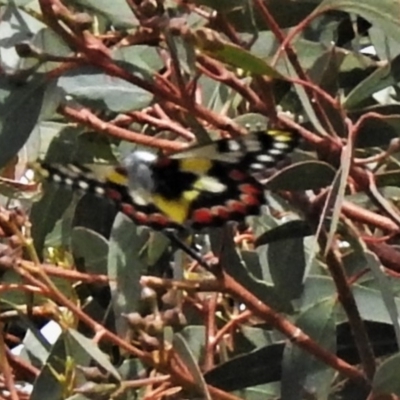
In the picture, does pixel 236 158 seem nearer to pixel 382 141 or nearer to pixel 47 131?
pixel 382 141

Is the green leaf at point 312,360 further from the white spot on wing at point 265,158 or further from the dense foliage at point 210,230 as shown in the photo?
the white spot on wing at point 265,158

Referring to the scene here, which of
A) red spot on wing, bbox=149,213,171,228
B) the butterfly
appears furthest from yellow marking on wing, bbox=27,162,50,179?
red spot on wing, bbox=149,213,171,228

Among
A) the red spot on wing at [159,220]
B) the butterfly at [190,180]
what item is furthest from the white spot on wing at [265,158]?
the red spot on wing at [159,220]

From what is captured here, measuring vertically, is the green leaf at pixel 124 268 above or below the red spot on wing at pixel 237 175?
below

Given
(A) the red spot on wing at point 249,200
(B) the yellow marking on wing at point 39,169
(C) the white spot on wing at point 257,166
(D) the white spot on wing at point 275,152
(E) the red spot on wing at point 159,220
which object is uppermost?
(D) the white spot on wing at point 275,152

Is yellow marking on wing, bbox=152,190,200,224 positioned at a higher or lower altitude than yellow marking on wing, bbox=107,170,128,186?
lower

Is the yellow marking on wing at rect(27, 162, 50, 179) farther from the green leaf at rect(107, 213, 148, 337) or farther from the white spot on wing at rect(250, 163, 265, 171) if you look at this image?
the white spot on wing at rect(250, 163, 265, 171)

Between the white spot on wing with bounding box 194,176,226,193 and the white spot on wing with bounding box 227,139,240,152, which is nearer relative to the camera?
the white spot on wing with bounding box 227,139,240,152

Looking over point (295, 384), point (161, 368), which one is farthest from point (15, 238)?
point (295, 384)
